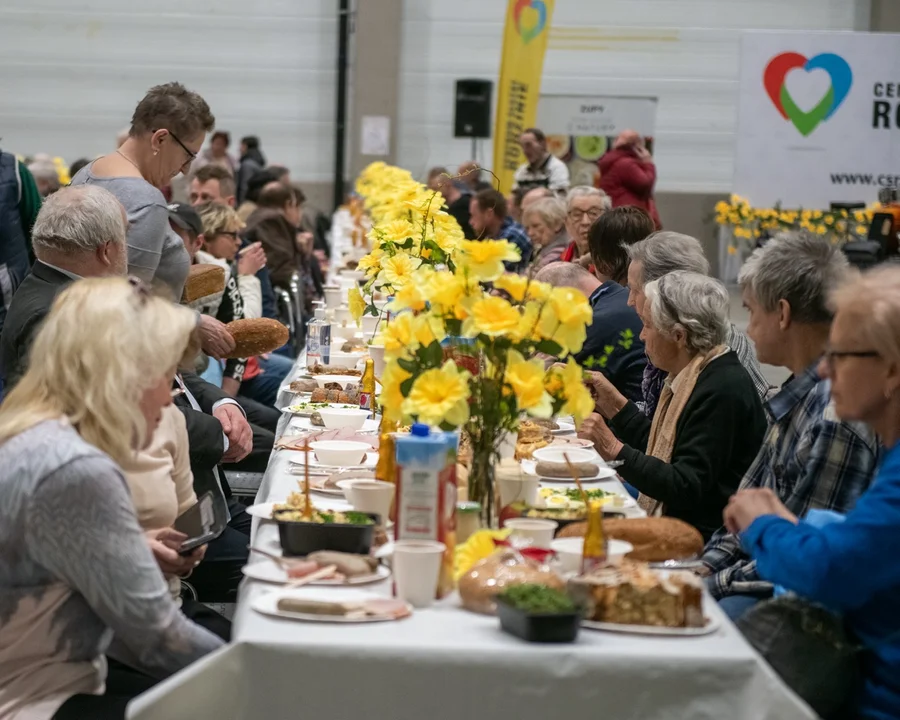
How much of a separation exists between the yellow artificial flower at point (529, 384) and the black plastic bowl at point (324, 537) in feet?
1.07

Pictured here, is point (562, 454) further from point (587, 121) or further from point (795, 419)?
point (587, 121)

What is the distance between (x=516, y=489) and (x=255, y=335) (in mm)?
1765

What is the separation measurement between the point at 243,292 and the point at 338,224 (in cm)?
593

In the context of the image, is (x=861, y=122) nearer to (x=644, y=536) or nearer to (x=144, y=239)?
(x=144, y=239)

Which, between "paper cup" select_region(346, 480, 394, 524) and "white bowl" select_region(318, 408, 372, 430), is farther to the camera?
"white bowl" select_region(318, 408, 372, 430)

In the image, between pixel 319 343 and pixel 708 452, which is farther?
pixel 319 343

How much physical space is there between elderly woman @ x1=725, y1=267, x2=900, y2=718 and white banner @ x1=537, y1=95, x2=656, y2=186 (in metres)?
11.6

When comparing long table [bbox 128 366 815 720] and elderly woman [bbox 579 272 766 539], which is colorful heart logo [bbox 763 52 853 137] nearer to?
elderly woman [bbox 579 272 766 539]

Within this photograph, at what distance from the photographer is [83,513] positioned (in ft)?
6.21

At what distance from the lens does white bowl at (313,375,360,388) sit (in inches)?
162

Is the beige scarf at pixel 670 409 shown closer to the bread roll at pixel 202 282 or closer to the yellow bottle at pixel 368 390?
the yellow bottle at pixel 368 390

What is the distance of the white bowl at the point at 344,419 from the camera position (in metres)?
3.37

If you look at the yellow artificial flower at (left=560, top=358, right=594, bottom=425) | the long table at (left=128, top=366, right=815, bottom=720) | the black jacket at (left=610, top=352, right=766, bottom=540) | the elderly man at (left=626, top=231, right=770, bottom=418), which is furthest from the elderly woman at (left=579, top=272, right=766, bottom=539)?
the long table at (left=128, top=366, right=815, bottom=720)

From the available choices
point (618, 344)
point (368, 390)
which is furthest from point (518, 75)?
point (368, 390)
